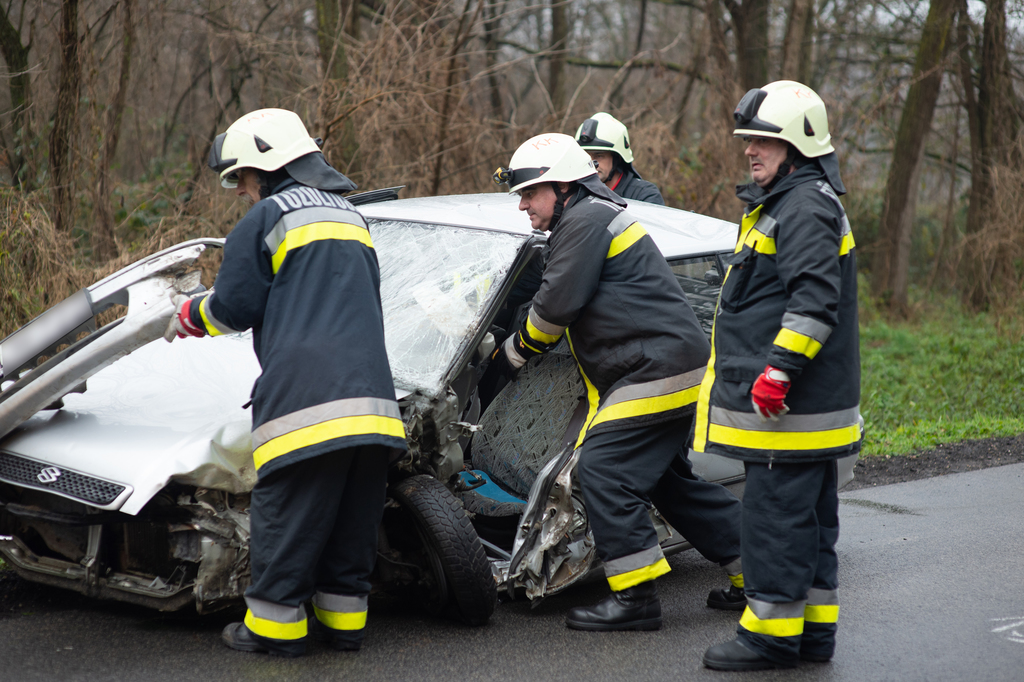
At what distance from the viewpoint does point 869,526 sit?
491cm

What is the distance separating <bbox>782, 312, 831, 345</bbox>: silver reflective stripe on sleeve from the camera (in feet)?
9.69

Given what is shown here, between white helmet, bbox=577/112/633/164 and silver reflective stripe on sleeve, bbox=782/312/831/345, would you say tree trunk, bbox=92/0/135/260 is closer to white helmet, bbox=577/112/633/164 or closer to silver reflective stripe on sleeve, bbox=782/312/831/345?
white helmet, bbox=577/112/633/164

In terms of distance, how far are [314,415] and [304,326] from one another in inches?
12.0

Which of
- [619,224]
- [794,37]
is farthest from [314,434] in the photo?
[794,37]

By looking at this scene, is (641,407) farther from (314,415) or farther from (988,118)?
(988,118)

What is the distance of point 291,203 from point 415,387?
0.82 metres

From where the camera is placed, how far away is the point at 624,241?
3646 mm

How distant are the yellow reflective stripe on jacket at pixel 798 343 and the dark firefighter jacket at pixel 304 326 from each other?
1.31 metres

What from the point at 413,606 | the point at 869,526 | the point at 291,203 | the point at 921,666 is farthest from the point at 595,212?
the point at 869,526

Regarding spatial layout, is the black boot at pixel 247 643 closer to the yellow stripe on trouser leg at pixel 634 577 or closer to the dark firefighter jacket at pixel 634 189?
the yellow stripe on trouser leg at pixel 634 577

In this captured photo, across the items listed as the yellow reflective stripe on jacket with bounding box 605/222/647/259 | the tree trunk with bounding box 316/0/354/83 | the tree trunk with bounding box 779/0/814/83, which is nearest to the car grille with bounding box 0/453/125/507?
the yellow reflective stripe on jacket with bounding box 605/222/647/259

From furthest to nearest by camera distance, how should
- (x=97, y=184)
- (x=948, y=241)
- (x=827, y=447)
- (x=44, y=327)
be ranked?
(x=948, y=241) → (x=97, y=184) → (x=44, y=327) → (x=827, y=447)

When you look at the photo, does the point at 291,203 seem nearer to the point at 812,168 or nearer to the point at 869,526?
the point at 812,168

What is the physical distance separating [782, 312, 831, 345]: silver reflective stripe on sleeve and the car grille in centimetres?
221
